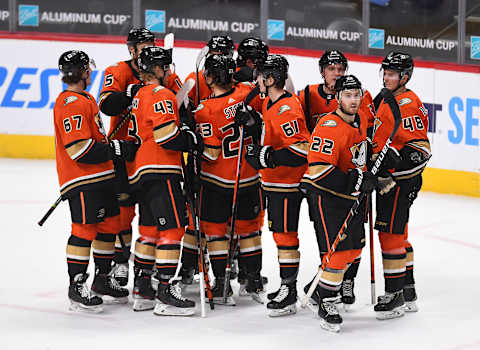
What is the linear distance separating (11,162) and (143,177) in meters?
4.90

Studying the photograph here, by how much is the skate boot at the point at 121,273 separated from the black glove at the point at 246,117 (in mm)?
1202

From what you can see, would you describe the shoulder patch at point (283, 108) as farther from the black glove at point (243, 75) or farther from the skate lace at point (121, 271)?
the skate lace at point (121, 271)

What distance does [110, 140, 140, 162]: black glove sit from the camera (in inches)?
190

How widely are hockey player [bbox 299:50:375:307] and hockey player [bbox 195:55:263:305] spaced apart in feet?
1.29

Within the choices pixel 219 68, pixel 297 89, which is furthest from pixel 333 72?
pixel 297 89

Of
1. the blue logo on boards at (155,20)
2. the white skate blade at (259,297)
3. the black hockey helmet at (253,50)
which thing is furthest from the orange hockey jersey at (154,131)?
the blue logo on boards at (155,20)

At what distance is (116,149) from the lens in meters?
4.84

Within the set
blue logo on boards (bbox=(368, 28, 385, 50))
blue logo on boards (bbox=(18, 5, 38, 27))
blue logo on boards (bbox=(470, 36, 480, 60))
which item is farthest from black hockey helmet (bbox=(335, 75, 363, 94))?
blue logo on boards (bbox=(18, 5, 38, 27))

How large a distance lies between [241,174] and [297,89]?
3.85 meters

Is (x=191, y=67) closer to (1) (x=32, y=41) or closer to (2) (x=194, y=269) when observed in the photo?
(1) (x=32, y=41)

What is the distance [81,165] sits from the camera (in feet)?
15.9

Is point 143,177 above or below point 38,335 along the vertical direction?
above

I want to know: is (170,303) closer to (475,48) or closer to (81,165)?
(81,165)

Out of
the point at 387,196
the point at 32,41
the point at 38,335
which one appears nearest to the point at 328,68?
the point at 387,196
